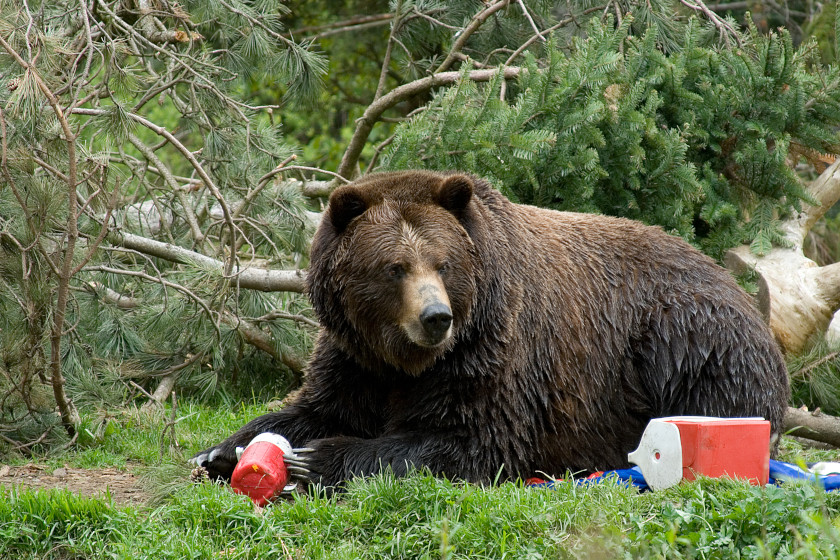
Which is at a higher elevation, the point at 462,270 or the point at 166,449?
the point at 462,270

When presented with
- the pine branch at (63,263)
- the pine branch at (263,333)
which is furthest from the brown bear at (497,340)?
the pine branch at (263,333)

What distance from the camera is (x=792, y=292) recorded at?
695cm

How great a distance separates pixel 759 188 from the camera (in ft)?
23.6

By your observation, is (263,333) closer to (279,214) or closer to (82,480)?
(279,214)

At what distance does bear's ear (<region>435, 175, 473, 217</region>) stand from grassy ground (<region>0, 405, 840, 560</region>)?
4.60 feet

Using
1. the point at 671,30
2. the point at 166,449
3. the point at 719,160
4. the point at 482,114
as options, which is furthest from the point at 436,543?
the point at 671,30

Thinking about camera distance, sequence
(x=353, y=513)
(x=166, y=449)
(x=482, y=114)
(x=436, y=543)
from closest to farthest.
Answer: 1. (x=436, y=543)
2. (x=353, y=513)
3. (x=166, y=449)
4. (x=482, y=114)

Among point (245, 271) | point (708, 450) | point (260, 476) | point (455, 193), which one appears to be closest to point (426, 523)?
point (260, 476)

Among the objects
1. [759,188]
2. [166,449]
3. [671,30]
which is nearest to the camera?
[166,449]

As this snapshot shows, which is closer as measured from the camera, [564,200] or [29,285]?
[29,285]

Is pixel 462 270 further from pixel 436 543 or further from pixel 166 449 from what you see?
pixel 166 449

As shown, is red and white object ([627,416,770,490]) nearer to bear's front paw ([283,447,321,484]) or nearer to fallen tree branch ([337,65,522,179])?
bear's front paw ([283,447,321,484])

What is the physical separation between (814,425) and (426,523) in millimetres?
3676

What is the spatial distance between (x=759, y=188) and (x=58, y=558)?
5.91 metres
